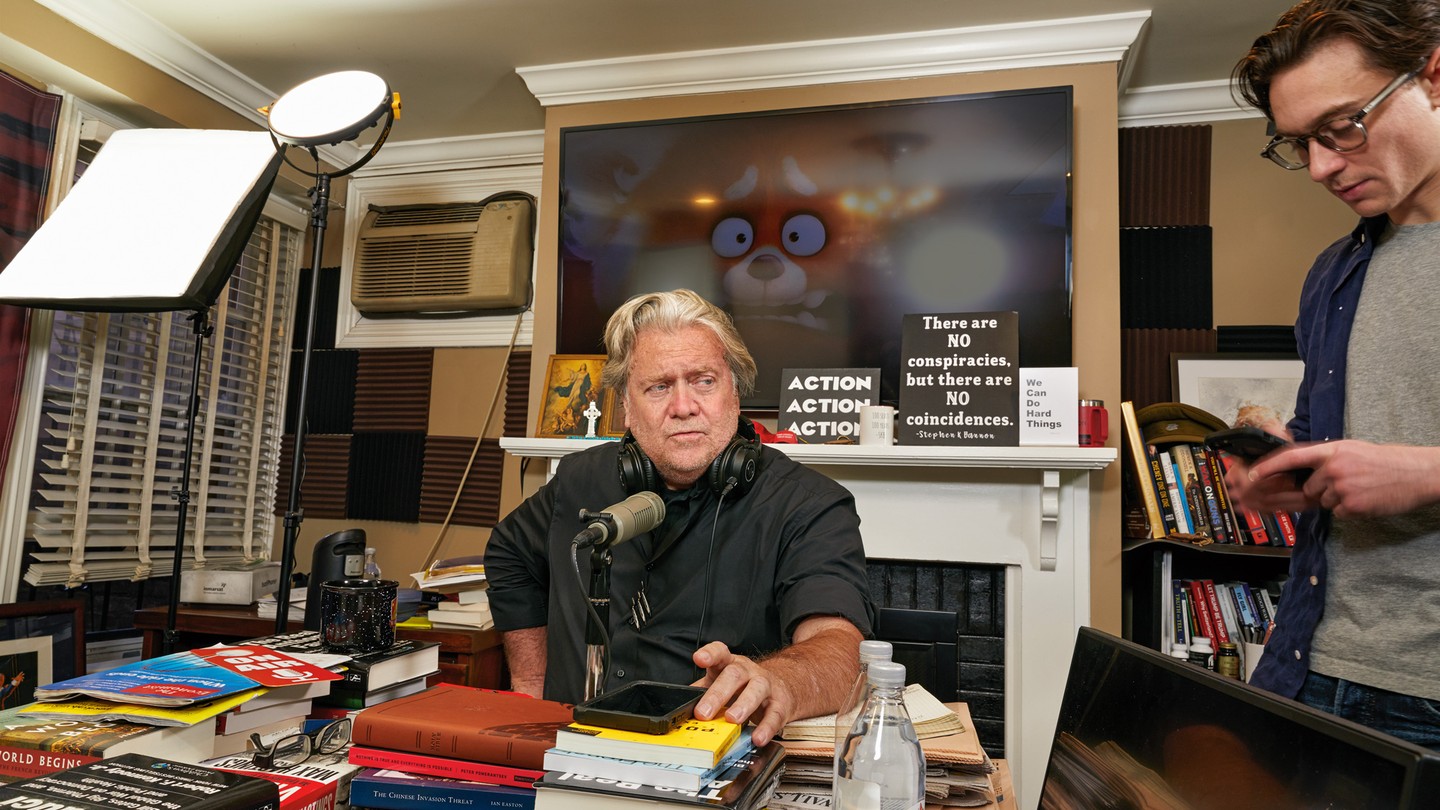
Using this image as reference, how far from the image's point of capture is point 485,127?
3.74 meters

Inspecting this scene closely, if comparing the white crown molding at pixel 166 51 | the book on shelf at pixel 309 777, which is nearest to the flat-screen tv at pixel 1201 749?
the book on shelf at pixel 309 777

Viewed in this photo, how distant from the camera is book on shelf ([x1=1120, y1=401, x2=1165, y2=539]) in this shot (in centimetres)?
259

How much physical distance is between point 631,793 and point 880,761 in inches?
9.1

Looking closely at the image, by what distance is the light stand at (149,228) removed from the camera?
2.31 meters

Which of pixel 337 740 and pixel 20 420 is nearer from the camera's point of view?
pixel 337 740

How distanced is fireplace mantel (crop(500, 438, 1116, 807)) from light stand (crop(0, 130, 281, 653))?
1722 mm

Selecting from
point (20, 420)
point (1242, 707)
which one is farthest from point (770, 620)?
point (20, 420)

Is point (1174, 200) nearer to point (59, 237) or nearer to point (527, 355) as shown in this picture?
point (527, 355)

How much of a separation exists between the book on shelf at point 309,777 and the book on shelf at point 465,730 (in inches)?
2.0

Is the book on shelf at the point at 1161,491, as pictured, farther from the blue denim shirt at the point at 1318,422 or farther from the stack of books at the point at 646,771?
the stack of books at the point at 646,771

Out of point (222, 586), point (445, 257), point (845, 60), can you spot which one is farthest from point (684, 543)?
point (445, 257)

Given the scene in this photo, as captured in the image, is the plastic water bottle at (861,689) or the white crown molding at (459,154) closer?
the plastic water bottle at (861,689)

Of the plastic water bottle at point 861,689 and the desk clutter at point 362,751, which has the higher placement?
the plastic water bottle at point 861,689

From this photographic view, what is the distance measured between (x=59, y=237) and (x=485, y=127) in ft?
5.77
